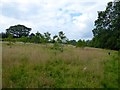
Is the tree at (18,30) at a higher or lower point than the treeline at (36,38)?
higher

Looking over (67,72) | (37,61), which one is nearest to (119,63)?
(67,72)

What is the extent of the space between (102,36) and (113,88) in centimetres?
4401

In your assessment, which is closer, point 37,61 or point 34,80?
point 34,80

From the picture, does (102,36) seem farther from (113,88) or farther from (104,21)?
(113,88)

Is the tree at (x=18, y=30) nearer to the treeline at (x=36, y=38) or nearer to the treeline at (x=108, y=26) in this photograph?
the treeline at (x=36, y=38)

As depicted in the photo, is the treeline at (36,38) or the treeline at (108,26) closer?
the treeline at (36,38)

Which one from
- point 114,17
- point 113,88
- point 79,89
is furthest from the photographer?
point 114,17

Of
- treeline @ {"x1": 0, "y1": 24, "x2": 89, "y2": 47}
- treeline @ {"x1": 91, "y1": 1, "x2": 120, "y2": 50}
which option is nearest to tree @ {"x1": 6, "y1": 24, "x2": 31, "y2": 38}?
treeline @ {"x1": 0, "y1": 24, "x2": 89, "y2": 47}

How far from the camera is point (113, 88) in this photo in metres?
7.54

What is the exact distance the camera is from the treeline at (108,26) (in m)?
49.6

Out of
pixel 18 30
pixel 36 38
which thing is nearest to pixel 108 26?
pixel 36 38

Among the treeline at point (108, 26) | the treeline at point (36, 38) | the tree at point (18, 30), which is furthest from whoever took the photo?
the tree at point (18, 30)

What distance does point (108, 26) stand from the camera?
52.3m

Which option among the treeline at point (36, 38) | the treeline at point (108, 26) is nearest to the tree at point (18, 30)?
the treeline at point (36, 38)
